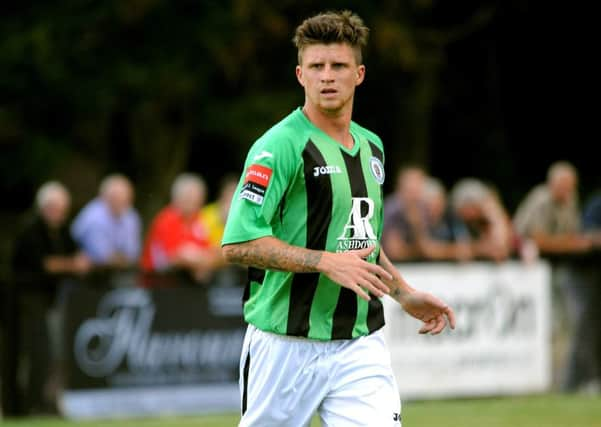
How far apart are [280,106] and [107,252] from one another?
914 centimetres

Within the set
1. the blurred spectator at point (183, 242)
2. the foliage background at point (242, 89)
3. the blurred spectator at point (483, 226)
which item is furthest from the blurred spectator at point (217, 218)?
the foliage background at point (242, 89)

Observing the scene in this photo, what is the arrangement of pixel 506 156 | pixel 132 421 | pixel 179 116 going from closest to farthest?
pixel 132 421 → pixel 179 116 → pixel 506 156

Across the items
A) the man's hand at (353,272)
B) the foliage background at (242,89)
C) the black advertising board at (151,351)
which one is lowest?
the black advertising board at (151,351)

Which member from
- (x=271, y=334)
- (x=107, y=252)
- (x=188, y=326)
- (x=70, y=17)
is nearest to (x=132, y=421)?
(x=188, y=326)

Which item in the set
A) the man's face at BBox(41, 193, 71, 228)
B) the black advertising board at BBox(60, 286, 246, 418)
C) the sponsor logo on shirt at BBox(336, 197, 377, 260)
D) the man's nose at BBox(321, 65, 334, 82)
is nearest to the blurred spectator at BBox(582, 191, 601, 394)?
the black advertising board at BBox(60, 286, 246, 418)

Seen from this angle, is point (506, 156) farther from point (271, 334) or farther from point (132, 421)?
point (271, 334)

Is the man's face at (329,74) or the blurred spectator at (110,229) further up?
the man's face at (329,74)

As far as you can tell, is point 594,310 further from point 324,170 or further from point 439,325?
point 324,170

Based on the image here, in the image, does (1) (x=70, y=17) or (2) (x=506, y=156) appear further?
(2) (x=506, y=156)

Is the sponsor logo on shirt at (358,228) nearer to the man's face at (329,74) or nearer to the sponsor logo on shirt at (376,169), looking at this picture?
the sponsor logo on shirt at (376,169)

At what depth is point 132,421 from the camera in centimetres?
1151

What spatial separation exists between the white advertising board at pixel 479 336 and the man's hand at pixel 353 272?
6.83 metres

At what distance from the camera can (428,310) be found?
20.5 feet

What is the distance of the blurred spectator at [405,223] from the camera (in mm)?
12758
